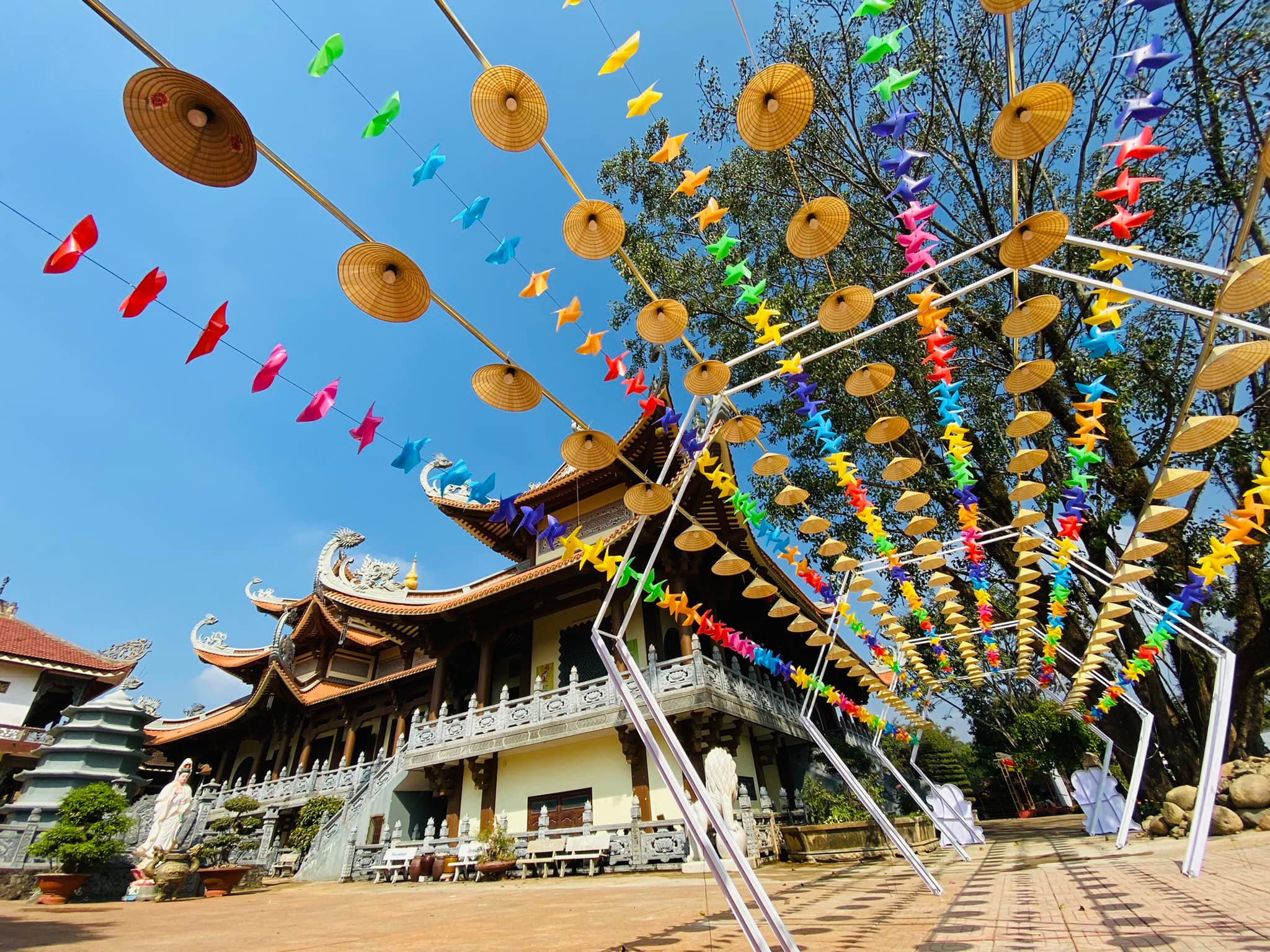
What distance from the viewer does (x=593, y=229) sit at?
373 cm

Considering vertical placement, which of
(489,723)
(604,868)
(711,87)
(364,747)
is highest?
(711,87)

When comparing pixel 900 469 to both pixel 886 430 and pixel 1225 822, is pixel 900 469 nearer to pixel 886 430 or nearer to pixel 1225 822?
pixel 886 430

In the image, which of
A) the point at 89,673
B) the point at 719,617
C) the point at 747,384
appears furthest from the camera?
the point at 89,673

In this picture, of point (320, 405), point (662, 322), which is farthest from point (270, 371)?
point (662, 322)

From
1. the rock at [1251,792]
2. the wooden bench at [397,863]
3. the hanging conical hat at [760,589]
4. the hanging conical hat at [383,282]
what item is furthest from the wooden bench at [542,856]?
the rock at [1251,792]

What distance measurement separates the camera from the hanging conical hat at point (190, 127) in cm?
248

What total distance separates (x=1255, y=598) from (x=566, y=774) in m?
12.8

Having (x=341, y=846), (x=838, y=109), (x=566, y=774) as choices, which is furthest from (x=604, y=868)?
(x=838, y=109)

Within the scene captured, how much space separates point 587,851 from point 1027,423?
9.48m

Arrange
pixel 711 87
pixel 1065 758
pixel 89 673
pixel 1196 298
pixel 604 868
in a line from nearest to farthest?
pixel 1196 298 → pixel 604 868 → pixel 711 87 → pixel 89 673 → pixel 1065 758

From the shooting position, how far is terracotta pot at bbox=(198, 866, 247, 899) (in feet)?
33.3

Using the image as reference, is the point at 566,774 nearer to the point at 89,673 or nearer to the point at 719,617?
the point at 719,617

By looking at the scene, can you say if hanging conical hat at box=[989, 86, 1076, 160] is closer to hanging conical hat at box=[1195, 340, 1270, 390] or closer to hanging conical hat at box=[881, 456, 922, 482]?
hanging conical hat at box=[1195, 340, 1270, 390]

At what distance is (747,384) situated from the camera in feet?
16.6
